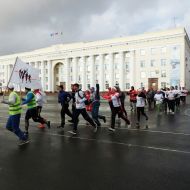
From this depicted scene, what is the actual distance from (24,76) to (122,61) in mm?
69786

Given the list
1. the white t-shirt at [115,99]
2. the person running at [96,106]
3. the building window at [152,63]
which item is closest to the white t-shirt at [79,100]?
the white t-shirt at [115,99]

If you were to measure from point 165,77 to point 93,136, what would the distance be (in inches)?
2435

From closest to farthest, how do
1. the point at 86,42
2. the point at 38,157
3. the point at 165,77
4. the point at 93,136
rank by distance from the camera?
the point at 38,157
the point at 93,136
the point at 165,77
the point at 86,42

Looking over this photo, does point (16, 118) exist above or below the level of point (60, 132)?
above

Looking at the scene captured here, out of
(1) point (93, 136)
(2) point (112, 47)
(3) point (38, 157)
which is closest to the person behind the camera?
(3) point (38, 157)

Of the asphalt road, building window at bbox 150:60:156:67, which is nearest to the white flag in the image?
the asphalt road

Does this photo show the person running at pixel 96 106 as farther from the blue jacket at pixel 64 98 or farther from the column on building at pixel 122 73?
the column on building at pixel 122 73

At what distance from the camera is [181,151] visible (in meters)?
6.96

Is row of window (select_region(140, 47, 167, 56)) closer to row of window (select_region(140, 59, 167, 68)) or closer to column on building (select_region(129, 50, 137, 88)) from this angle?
row of window (select_region(140, 59, 167, 68))

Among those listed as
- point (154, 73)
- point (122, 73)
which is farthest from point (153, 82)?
point (122, 73)

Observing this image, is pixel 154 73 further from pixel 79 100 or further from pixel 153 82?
pixel 79 100

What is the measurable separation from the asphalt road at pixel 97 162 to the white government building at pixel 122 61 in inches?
2268

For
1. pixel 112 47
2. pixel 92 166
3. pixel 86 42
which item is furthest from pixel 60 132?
pixel 86 42

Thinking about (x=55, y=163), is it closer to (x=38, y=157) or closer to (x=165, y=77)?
(x=38, y=157)
